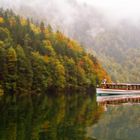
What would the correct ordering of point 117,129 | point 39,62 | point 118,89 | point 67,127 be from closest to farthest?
1. point 117,129
2. point 67,127
3. point 39,62
4. point 118,89

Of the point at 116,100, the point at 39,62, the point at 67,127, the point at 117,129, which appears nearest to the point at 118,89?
the point at 39,62

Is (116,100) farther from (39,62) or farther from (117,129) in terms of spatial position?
(117,129)

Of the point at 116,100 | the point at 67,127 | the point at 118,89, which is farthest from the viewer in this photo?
the point at 118,89

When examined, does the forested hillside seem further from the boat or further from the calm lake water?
the calm lake water

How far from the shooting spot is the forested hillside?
11050cm

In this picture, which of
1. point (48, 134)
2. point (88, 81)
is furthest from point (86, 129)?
point (88, 81)

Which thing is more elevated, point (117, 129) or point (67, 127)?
point (67, 127)

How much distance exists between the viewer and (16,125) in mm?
40344

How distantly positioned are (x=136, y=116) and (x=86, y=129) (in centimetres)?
1435

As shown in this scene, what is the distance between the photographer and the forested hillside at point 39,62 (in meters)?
110

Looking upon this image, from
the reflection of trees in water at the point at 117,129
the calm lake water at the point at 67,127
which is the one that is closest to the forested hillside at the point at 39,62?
the calm lake water at the point at 67,127

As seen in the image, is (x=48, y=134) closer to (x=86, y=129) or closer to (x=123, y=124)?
(x=86, y=129)

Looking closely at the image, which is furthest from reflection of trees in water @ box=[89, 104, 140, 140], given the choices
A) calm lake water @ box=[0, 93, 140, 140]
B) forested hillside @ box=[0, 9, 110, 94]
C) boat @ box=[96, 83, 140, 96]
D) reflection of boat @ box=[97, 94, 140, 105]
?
boat @ box=[96, 83, 140, 96]

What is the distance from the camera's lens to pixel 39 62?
405 ft
